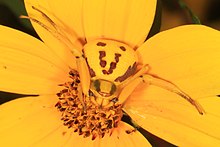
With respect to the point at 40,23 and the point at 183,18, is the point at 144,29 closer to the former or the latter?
the point at 40,23

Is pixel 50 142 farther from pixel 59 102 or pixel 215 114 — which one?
pixel 215 114

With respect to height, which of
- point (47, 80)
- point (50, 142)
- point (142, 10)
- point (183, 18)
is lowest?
point (50, 142)

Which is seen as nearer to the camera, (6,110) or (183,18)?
(6,110)

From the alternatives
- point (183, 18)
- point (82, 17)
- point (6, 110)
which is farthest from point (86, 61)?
point (183, 18)

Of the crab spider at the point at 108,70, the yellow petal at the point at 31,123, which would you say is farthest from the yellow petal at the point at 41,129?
the crab spider at the point at 108,70

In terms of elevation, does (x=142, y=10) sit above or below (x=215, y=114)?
above

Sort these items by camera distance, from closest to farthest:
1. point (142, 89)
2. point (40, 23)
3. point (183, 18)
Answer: point (40, 23)
point (142, 89)
point (183, 18)

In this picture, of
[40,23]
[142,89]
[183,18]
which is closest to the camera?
[40,23]

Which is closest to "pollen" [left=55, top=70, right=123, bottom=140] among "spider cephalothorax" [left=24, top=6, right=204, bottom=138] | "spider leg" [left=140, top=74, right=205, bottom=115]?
"spider cephalothorax" [left=24, top=6, right=204, bottom=138]

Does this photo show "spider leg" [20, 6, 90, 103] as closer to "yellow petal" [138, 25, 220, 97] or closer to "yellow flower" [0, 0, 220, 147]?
"yellow flower" [0, 0, 220, 147]
